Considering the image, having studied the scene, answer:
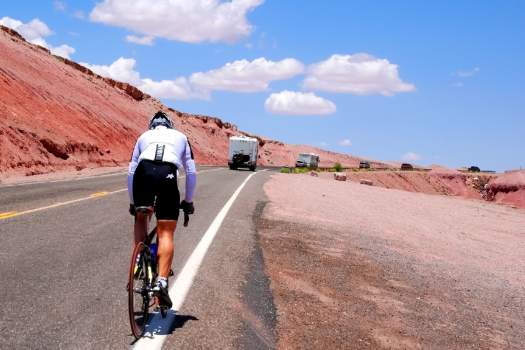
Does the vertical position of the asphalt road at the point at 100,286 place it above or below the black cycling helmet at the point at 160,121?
below

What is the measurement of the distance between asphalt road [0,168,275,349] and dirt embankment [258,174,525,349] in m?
0.40

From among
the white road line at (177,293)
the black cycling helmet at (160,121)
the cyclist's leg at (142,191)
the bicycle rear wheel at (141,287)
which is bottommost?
the white road line at (177,293)

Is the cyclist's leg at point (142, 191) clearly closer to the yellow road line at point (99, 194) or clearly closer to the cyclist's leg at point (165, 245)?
the cyclist's leg at point (165, 245)

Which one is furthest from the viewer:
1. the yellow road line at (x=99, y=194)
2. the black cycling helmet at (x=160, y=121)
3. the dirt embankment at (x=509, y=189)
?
the dirt embankment at (x=509, y=189)

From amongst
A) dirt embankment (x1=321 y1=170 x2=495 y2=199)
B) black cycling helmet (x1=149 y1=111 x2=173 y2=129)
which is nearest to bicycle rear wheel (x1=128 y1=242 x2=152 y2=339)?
black cycling helmet (x1=149 y1=111 x2=173 y2=129)

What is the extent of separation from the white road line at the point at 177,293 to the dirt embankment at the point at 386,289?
1004 millimetres

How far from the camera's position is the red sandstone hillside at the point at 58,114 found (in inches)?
1371

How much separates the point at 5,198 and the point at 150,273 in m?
11.2

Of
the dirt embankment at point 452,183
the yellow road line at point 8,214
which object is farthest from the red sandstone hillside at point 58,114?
the dirt embankment at point 452,183

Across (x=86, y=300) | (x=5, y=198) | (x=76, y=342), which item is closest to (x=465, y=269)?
(x=86, y=300)

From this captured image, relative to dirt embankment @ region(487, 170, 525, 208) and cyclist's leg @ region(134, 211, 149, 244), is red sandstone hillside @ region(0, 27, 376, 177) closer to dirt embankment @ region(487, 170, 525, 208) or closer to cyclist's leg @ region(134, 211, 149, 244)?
cyclist's leg @ region(134, 211, 149, 244)

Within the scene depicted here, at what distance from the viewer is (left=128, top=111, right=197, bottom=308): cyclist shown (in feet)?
15.9

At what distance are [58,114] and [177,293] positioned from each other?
46.4 m

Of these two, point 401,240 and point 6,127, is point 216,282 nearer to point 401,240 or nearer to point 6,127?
point 401,240
